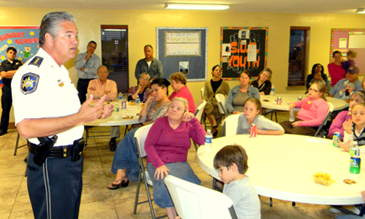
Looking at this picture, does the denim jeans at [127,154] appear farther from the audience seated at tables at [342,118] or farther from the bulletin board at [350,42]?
the bulletin board at [350,42]

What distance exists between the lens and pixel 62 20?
1.74m

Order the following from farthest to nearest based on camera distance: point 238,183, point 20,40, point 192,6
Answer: point 20,40 < point 192,6 < point 238,183

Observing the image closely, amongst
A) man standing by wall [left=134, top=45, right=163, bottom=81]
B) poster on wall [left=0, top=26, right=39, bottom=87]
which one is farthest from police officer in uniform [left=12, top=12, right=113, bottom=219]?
poster on wall [left=0, top=26, right=39, bottom=87]

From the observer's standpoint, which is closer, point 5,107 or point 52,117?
point 52,117

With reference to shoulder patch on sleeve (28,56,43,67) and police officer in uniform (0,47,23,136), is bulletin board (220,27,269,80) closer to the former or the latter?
police officer in uniform (0,47,23,136)

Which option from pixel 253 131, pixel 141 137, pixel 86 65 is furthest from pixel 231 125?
pixel 86 65

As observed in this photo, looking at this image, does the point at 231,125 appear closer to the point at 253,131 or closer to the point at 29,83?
the point at 253,131

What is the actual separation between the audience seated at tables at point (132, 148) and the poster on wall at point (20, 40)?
4.35m

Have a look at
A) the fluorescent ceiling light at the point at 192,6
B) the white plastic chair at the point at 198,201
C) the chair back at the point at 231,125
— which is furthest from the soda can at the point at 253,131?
the fluorescent ceiling light at the point at 192,6

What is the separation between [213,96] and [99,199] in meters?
3.50

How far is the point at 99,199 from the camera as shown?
3592 mm

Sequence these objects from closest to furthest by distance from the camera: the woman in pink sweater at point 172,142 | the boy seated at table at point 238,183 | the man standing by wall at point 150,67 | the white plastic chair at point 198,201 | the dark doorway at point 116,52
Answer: the white plastic chair at point 198,201 → the boy seated at table at point 238,183 → the woman in pink sweater at point 172,142 → the man standing by wall at point 150,67 → the dark doorway at point 116,52

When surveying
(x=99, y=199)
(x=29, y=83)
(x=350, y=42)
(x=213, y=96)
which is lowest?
(x=99, y=199)

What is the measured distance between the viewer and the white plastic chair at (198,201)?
1540 mm
